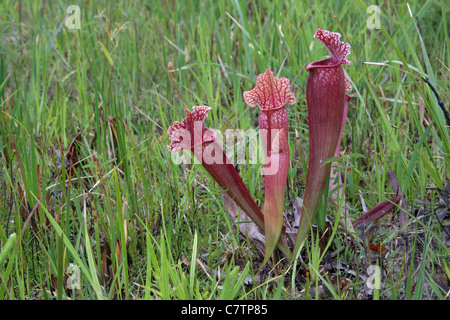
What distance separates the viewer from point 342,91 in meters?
1.27

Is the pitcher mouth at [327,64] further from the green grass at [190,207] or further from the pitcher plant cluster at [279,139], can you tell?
the green grass at [190,207]

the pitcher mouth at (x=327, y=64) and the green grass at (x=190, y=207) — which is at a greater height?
the pitcher mouth at (x=327, y=64)

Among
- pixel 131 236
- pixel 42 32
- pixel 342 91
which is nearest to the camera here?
pixel 342 91

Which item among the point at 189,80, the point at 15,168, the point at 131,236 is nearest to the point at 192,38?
the point at 189,80

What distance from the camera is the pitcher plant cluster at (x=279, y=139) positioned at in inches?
49.8

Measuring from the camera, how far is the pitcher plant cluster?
1265mm

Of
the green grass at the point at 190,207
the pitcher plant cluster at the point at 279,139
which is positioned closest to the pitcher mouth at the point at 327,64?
the pitcher plant cluster at the point at 279,139

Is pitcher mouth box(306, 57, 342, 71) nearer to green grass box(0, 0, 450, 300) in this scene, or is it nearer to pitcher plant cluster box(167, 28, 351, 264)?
pitcher plant cluster box(167, 28, 351, 264)

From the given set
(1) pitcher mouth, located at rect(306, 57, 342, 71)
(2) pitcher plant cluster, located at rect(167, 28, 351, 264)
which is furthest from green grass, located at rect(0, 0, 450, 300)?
(1) pitcher mouth, located at rect(306, 57, 342, 71)

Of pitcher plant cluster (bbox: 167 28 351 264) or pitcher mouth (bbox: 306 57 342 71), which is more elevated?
pitcher mouth (bbox: 306 57 342 71)

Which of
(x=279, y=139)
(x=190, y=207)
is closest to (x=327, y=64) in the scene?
(x=279, y=139)

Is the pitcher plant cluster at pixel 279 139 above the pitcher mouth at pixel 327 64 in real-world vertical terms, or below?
below
